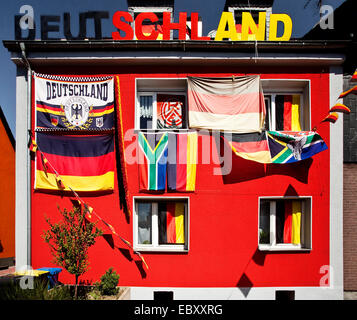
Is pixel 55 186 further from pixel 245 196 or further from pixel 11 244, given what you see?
pixel 245 196

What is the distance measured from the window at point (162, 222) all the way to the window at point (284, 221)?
91.1 inches

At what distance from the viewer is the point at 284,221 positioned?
741 centimetres

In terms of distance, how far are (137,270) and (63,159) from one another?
12.4ft

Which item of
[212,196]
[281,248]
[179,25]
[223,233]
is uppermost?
[179,25]

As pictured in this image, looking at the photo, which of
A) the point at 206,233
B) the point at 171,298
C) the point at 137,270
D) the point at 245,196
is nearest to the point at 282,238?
the point at 245,196

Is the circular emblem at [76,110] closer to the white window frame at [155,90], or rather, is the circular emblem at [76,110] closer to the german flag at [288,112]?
the white window frame at [155,90]

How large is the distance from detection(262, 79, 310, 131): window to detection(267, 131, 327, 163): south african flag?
72 cm

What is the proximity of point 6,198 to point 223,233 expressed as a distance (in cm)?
761

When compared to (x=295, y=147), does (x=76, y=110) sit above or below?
above

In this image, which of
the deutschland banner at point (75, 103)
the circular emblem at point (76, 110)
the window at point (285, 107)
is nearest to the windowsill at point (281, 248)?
the window at point (285, 107)

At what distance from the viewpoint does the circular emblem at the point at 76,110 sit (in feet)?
23.5

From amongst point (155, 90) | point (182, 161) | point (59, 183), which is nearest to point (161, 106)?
point (155, 90)

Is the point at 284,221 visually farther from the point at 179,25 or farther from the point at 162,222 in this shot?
the point at 179,25

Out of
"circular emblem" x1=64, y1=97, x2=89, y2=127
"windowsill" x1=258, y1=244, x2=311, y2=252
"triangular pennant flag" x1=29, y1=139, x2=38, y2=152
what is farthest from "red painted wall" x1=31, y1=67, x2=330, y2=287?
"triangular pennant flag" x1=29, y1=139, x2=38, y2=152
